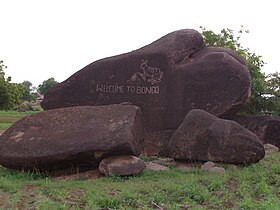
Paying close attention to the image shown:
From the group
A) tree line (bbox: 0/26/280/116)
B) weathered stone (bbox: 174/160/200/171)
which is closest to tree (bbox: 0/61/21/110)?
tree line (bbox: 0/26/280/116)

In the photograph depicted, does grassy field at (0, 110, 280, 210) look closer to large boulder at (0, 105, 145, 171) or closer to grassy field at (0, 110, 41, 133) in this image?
large boulder at (0, 105, 145, 171)

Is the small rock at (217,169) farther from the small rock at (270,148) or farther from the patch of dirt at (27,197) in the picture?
the patch of dirt at (27,197)

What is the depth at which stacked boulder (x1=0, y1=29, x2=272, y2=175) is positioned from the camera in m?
7.70

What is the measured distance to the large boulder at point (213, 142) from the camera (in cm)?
804

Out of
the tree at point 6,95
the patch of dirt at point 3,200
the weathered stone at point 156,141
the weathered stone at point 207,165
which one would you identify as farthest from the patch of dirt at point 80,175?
the tree at point 6,95

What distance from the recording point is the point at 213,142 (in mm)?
8281

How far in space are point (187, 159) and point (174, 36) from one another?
389cm

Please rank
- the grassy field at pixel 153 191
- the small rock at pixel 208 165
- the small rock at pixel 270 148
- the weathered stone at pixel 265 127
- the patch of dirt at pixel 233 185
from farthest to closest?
Answer: 1. the weathered stone at pixel 265 127
2. the small rock at pixel 270 148
3. the small rock at pixel 208 165
4. the patch of dirt at pixel 233 185
5. the grassy field at pixel 153 191

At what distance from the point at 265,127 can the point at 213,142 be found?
3355mm

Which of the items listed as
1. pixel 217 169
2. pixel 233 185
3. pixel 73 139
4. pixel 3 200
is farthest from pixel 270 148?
pixel 3 200

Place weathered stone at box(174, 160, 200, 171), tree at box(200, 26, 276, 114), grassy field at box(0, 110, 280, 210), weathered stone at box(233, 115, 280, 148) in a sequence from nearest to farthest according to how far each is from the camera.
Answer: grassy field at box(0, 110, 280, 210) < weathered stone at box(174, 160, 200, 171) < weathered stone at box(233, 115, 280, 148) < tree at box(200, 26, 276, 114)

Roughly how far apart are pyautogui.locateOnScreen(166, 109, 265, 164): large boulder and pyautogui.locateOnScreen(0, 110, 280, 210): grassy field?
511 mm

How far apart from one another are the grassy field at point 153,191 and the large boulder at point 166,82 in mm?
2911

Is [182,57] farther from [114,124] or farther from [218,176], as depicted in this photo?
[218,176]
